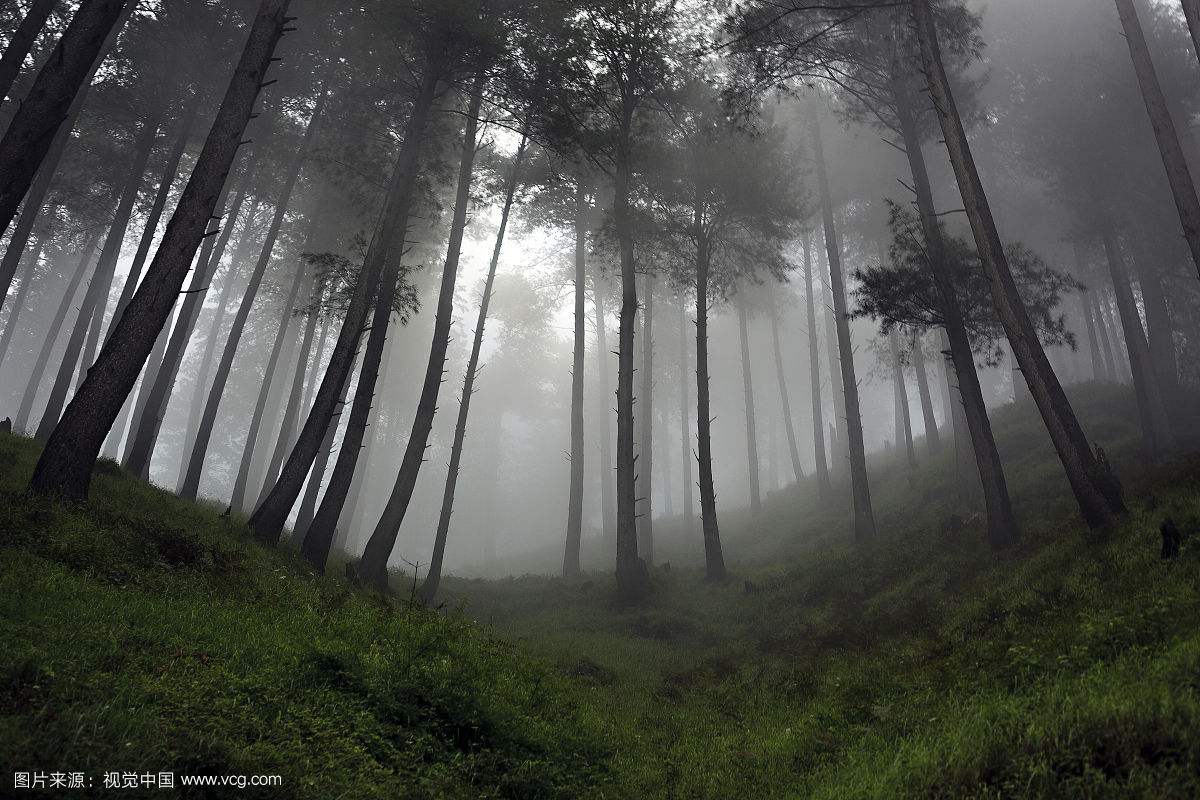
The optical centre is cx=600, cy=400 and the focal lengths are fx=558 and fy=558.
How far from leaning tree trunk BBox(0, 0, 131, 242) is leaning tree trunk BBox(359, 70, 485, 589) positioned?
6717 millimetres

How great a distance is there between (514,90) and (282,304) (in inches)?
779

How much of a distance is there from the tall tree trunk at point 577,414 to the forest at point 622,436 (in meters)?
0.25

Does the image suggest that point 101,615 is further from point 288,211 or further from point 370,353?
point 288,211

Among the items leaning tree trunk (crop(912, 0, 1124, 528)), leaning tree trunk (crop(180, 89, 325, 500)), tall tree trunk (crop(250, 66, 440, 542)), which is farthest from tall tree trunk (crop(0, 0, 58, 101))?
leaning tree trunk (crop(912, 0, 1124, 528))

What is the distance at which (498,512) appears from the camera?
4775cm

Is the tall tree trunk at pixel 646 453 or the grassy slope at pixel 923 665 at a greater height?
the tall tree trunk at pixel 646 453

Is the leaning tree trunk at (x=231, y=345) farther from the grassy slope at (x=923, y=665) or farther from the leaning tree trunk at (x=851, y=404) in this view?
the leaning tree trunk at (x=851, y=404)

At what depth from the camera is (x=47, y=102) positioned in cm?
749

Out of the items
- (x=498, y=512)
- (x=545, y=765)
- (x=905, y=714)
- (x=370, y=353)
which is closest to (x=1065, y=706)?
(x=905, y=714)

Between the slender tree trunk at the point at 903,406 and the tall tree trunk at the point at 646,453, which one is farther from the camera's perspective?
the slender tree trunk at the point at 903,406

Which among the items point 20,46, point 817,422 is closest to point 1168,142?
point 817,422

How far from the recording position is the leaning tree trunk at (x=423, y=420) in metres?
11.2

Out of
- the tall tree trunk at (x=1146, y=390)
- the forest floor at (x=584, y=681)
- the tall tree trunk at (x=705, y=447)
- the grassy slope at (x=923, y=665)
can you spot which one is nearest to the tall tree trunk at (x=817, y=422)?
the grassy slope at (x=923, y=665)

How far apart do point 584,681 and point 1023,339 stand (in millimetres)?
8649
